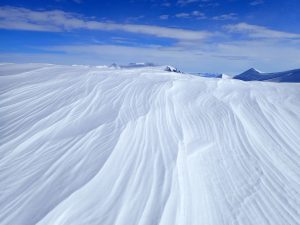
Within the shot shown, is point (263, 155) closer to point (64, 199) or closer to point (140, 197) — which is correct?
point (140, 197)

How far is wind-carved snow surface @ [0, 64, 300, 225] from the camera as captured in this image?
2.56 meters

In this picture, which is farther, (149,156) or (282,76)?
(282,76)

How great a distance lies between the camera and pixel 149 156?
330 centimetres

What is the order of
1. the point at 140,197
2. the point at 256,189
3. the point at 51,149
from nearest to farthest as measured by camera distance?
the point at 140,197
the point at 256,189
the point at 51,149

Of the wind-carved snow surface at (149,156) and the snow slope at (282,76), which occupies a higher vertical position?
the wind-carved snow surface at (149,156)

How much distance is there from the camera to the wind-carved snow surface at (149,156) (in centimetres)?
256

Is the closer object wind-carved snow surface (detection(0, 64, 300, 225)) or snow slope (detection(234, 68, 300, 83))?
wind-carved snow surface (detection(0, 64, 300, 225))

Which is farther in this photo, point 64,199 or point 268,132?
point 268,132

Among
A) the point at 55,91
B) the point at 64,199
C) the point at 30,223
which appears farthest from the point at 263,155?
the point at 55,91

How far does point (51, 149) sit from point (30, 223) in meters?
1.12

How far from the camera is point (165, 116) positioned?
4.24m

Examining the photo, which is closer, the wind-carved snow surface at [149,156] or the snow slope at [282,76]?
the wind-carved snow surface at [149,156]

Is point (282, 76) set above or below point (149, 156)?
below

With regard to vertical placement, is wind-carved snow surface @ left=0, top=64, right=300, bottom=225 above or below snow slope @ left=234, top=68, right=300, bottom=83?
above
